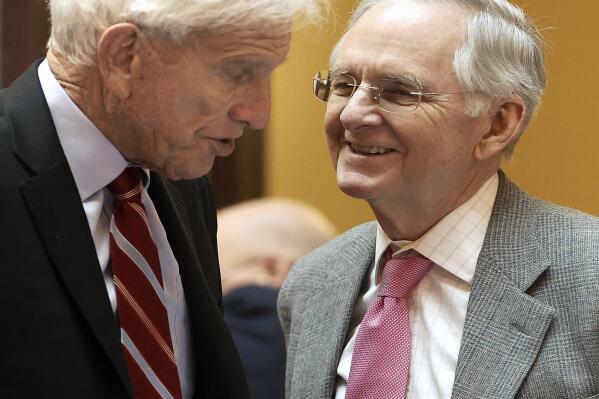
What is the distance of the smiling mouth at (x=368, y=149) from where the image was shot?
6.48ft

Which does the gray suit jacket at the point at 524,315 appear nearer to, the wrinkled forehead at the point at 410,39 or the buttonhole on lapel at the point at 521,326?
the buttonhole on lapel at the point at 521,326

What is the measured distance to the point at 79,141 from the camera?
1.69 m

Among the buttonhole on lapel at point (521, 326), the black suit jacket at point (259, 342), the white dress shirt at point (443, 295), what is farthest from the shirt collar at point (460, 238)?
the black suit jacket at point (259, 342)

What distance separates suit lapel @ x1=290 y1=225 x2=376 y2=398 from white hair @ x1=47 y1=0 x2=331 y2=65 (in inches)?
26.1

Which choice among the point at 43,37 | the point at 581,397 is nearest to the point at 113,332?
the point at 581,397

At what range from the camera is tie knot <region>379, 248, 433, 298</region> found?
2004mm

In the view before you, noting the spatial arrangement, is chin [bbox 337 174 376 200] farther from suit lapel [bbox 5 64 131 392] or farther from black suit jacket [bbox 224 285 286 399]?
black suit jacket [bbox 224 285 286 399]

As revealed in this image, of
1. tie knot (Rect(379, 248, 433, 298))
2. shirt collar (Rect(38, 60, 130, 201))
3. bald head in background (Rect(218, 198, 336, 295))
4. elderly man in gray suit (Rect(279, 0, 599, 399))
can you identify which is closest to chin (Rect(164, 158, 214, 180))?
shirt collar (Rect(38, 60, 130, 201))

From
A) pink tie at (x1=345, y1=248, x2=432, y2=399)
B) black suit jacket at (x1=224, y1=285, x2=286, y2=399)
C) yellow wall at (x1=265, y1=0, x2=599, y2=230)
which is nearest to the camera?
pink tie at (x1=345, y1=248, x2=432, y2=399)

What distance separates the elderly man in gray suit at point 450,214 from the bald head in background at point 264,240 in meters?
1.08

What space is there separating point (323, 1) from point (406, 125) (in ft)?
0.96

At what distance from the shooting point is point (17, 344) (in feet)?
5.08

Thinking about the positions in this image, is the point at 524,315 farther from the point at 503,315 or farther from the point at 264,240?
the point at 264,240

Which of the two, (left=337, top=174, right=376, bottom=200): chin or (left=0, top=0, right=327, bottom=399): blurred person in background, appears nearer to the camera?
(left=0, top=0, right=327, bottom=399): blurred person in background
